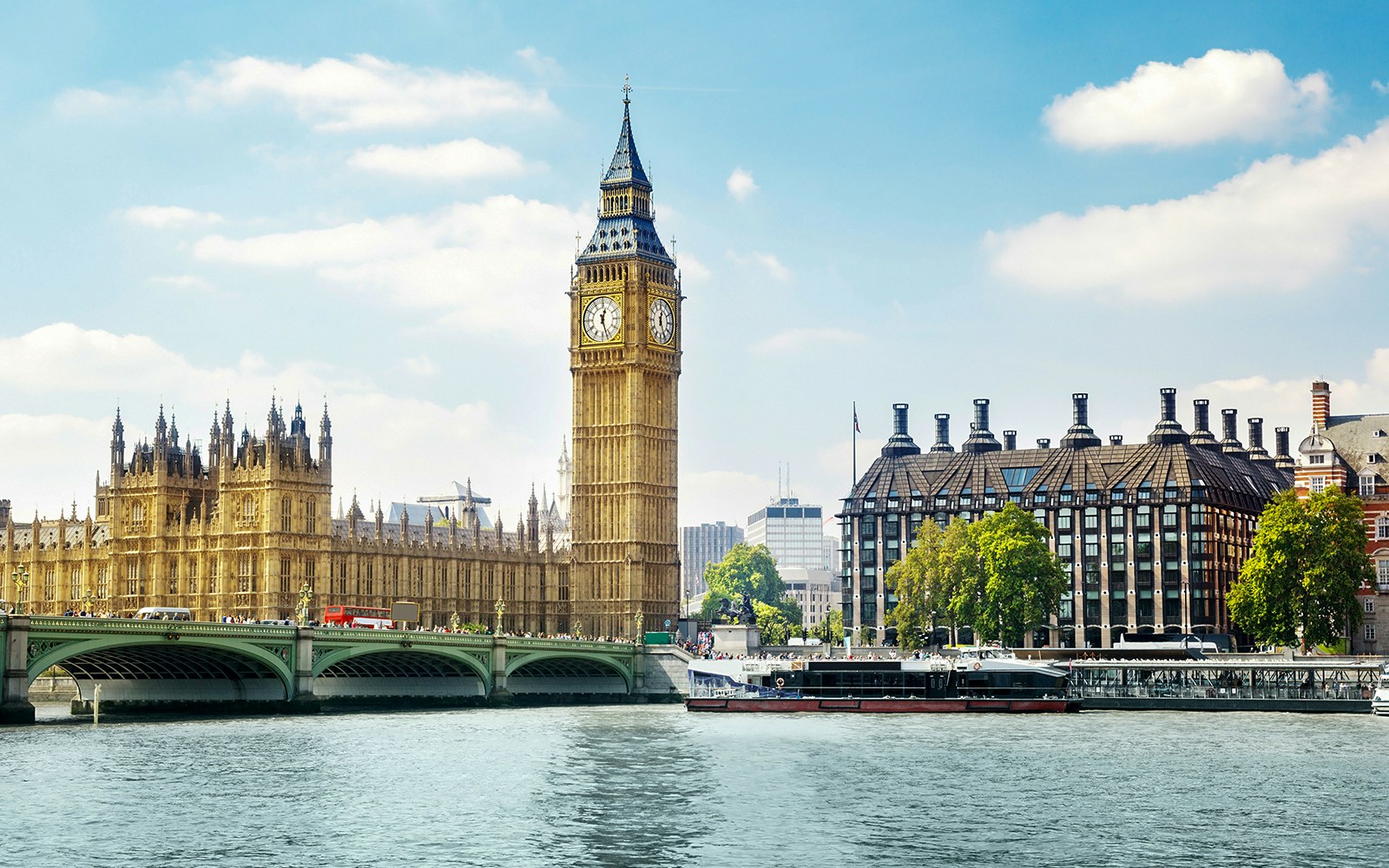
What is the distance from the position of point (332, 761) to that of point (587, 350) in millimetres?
85314

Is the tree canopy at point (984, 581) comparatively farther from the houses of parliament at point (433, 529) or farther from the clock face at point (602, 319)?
the clock face at point (602, 319)

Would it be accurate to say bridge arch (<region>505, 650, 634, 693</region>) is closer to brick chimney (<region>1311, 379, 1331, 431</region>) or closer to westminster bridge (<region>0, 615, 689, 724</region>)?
westminster bridge (<region>0, 615, 689, 724</region>)

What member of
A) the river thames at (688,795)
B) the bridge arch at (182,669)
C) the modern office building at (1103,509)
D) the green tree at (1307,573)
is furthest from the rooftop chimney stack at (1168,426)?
the bridge arch at (182,669)

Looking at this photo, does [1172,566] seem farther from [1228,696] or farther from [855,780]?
[855,780]

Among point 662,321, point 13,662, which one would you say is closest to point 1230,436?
point 662,321

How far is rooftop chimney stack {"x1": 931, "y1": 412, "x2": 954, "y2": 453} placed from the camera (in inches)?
7156

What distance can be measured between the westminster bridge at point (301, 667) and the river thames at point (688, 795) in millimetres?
4098

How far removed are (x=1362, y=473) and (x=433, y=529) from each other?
238 feet

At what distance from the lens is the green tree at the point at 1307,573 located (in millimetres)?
120500

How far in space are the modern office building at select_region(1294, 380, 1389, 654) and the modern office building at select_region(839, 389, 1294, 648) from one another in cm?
1774

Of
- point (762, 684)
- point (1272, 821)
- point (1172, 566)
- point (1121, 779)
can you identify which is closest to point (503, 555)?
point (762, 684)

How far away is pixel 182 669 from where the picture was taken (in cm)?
10394

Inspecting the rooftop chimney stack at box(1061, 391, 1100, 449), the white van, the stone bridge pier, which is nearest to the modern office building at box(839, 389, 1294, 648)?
the rooftop chimney stack at box(1061, 391, 1100, 449)

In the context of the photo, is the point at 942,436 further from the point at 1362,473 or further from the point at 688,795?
the point at 688,795
